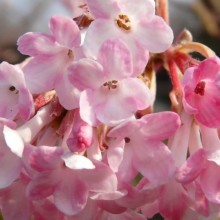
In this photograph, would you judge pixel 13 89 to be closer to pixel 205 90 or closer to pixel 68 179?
pixel 68 179

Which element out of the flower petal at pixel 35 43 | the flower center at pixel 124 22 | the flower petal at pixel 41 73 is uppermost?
the flower petal at pixel 35 43

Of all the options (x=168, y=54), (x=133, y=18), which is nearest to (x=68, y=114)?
(x=133, y=18)

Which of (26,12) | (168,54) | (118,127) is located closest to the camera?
(118,127)

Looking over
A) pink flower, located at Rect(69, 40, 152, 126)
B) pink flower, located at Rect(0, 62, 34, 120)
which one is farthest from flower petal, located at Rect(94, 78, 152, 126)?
pink flower, located at Rect(0, 62, 34, 120)

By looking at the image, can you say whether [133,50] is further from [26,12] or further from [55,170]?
[26,12]

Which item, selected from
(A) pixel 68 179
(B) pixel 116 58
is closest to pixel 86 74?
(B) pixel 116 58

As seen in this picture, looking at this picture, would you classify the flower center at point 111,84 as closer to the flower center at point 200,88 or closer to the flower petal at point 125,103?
the flower petal at point 125,103

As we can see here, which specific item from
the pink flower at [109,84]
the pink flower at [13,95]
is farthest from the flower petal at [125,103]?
the pink flower at [13,95]
